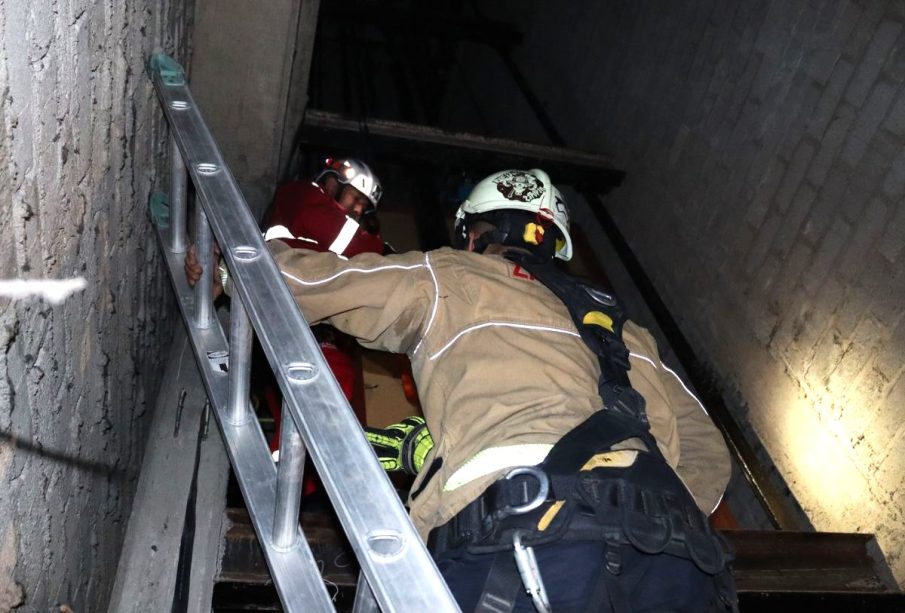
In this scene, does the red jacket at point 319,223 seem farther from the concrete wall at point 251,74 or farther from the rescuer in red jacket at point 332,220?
the concrete wall at point 251,74

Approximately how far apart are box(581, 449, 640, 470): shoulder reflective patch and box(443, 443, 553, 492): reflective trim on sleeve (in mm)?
117

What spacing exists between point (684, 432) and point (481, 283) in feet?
2.86

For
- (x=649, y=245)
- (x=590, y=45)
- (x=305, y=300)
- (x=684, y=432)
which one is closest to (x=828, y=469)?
(x=684, y=432)

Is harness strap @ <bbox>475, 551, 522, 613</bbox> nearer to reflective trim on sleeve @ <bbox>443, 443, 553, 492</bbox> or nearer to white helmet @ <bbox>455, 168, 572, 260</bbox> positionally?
reflective trim on sleeve @ <bbox>443, 443, 553, 492</bbox>

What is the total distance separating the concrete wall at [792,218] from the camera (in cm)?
345

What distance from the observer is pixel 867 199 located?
11.8ft

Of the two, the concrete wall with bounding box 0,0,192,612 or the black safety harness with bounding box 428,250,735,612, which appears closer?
the concrete wall with bounding box 0,0,192,612

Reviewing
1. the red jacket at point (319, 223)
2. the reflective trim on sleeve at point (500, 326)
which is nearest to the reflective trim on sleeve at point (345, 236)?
the red jacket at point (319, 223)

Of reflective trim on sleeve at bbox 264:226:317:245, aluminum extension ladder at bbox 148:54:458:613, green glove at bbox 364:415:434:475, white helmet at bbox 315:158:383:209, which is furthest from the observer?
white helmet at bbox 315:158:383:209

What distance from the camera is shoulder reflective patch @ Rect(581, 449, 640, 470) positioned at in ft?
6.88

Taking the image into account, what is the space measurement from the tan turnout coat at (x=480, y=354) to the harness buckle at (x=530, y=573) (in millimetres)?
246

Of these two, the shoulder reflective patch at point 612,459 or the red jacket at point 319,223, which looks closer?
the shoulder reflective patch at point 612,459

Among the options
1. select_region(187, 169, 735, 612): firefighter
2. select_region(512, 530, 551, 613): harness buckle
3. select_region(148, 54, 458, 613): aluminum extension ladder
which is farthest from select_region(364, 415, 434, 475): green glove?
select_region(512, 530, 551, 613): harness buckle

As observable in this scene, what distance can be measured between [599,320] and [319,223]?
158cm
